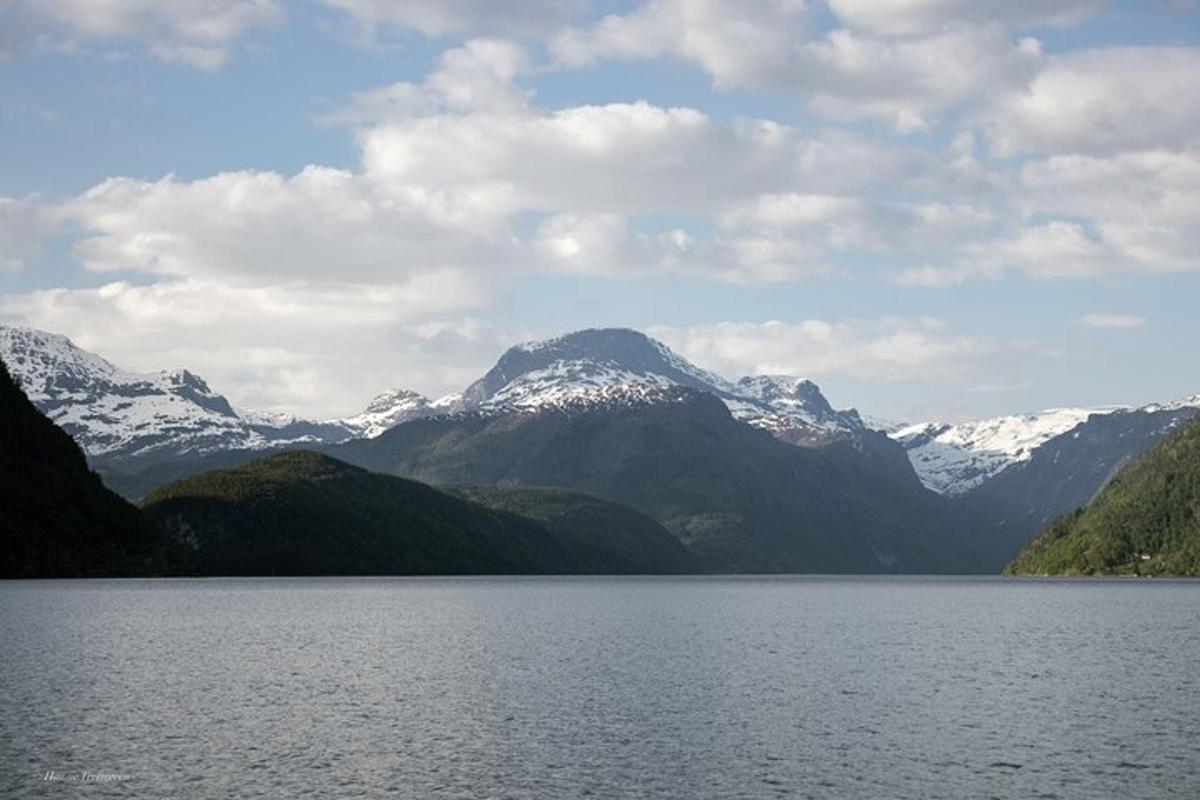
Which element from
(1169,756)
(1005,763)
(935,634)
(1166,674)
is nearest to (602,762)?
(1005,763)

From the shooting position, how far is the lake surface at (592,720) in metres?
69.2

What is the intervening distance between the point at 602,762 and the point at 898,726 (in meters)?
23.7

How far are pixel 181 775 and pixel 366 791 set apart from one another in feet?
34.5

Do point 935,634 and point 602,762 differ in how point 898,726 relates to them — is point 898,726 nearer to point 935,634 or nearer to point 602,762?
point 602,762

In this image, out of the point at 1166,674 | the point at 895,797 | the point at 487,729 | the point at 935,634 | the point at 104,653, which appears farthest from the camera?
the point at 935,634

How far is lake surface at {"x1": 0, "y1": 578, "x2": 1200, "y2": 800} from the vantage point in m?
69.2

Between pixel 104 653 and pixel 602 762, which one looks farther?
pixel 104 653

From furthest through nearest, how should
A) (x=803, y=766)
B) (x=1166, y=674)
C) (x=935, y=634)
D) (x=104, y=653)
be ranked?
(x=935, y=634) < (x=104, y=653) < (x=1166, y=674) < (x=803, y=766)

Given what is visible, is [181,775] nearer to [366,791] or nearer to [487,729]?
[366,791]

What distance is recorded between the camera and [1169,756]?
76.9 meters

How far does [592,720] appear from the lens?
91.8m

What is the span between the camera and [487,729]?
8744cm

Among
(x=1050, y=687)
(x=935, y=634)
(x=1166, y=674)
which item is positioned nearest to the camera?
(x=1050, y=687)

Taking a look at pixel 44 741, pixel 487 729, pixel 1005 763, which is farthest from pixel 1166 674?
pixel 44 741
